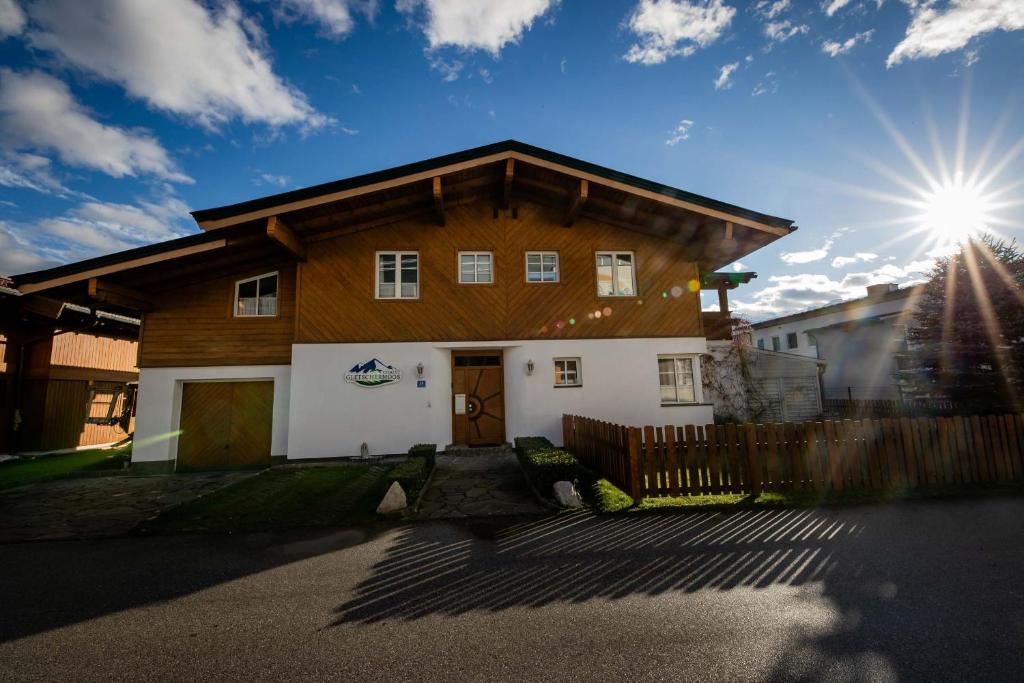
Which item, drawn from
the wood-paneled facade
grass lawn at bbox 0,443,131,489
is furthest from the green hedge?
grass lawn at bbox 0,443,131,489

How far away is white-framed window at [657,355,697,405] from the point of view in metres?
13.0

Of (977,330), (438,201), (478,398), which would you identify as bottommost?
(478,398)

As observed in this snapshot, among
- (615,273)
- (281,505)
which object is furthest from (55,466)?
(615,273)

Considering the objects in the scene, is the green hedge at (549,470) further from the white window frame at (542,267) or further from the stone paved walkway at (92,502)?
the stone paved walkway at (92,502)

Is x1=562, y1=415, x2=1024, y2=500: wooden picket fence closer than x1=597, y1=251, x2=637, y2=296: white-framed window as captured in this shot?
Yes

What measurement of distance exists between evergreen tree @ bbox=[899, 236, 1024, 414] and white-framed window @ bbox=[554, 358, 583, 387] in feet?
36.9

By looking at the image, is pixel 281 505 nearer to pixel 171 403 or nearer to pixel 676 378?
pixel 171 403

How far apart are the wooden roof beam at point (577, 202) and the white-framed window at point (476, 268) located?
2.53 m

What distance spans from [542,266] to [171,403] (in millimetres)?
10860

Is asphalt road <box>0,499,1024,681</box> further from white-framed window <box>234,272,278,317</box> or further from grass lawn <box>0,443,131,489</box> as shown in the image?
white-framed window <box>234,272,278,317</box>

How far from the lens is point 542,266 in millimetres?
12938

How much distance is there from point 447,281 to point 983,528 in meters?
11.3

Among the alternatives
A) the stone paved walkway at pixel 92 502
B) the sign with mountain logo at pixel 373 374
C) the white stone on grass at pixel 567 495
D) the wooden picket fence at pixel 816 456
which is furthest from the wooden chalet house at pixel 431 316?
the wooden picket fence at pixel 816 456

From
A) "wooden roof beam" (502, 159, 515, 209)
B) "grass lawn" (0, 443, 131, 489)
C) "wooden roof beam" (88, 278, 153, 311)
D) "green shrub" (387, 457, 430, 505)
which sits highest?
"wooden roof beam" (502, 159, 515, 209)
